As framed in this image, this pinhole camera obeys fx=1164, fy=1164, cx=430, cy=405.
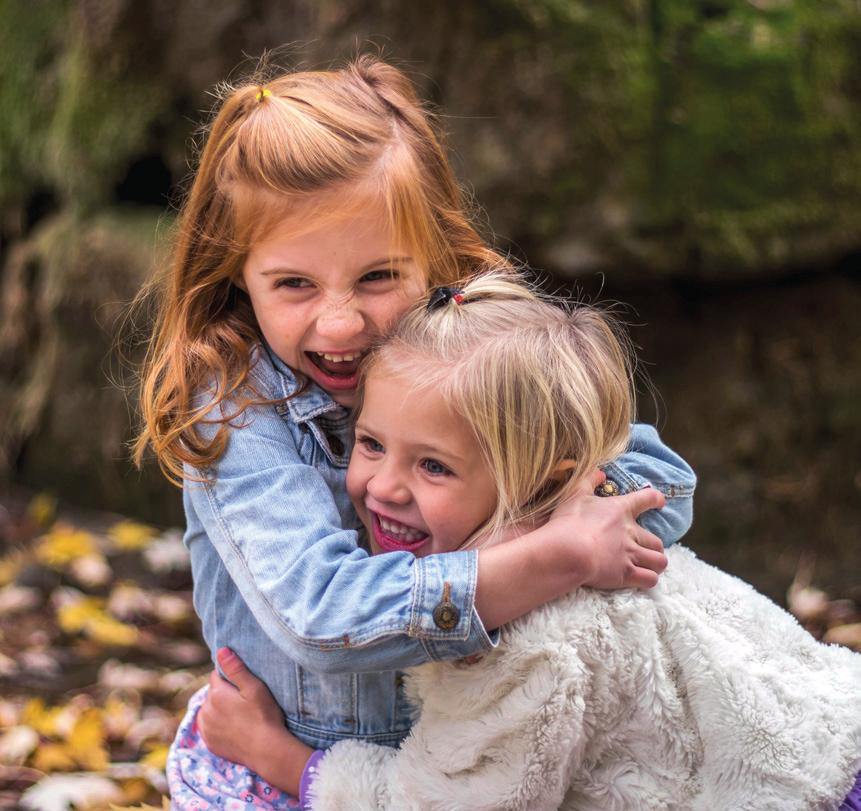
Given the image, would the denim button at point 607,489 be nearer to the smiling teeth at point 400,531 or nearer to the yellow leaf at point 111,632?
the smiling teeth at point 400,531

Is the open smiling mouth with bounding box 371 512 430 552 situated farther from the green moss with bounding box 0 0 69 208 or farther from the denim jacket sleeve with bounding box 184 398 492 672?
the green moss with bounding box 0 0 69 208

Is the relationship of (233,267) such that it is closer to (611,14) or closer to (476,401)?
(476,401)

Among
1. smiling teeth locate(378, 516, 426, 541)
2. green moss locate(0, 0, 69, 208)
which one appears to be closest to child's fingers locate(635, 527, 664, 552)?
smiling teeth locate(378, 516, 426, 541)

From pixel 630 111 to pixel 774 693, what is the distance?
2262mm

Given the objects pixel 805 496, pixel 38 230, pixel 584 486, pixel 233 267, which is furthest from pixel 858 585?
pixel 38 230

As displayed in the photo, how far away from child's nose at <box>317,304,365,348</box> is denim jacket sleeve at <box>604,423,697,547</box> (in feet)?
1.69

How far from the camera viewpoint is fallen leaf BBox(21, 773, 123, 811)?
9.13 ft

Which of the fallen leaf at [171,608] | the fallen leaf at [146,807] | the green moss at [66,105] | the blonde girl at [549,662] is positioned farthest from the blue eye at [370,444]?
the green moss at [66,105]

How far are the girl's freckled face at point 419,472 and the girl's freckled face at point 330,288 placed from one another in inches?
5.1

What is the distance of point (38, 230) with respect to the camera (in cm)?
500

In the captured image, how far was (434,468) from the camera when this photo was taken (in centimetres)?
189

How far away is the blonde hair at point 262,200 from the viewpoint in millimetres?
1965

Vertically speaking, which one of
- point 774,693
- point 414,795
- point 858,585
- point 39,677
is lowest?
point 39,677

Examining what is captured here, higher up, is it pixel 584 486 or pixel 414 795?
pixel 584 486
